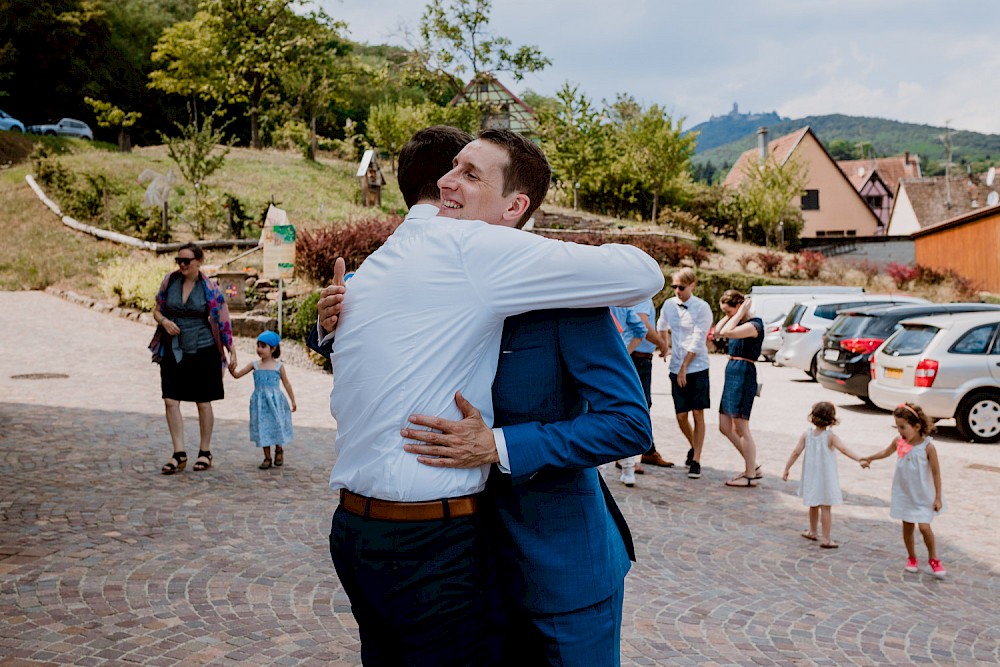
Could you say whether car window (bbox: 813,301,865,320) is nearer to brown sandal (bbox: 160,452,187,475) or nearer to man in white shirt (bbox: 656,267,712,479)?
man in white shirt (bbox: 656,267,712,479)

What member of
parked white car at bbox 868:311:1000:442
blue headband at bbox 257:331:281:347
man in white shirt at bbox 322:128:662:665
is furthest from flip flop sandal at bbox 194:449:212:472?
parked white car at bbox 868:311:1000:442

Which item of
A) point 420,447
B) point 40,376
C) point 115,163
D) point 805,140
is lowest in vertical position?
point 40,376

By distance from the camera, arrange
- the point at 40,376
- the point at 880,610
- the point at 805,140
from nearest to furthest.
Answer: the point at 880,610 < the point at 40,376 < the point at 805,140

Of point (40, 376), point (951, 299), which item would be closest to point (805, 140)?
point (951, 299)

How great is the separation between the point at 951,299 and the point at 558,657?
108 feet

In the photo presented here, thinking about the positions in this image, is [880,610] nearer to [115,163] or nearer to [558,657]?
[558,657]

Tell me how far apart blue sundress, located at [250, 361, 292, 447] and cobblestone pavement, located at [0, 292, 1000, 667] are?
0.32 m

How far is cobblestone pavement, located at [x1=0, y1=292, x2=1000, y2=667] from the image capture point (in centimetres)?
444

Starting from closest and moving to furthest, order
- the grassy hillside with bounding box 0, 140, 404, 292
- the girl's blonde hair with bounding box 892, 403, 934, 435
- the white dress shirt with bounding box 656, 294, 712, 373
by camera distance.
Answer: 1. the girl's blonde hair with bounding box 892, 403, 934, 435
2. the white dress shirt with bounding box 656, 294, 712, 373
3. the grassy hillside with bounding box 0, 140, 404, 292

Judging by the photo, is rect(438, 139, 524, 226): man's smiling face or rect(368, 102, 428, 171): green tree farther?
rect(368, 102, 428, 171): green tree

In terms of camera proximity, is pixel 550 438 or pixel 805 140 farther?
pixel 805 140

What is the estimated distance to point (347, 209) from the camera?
3334 centimetres

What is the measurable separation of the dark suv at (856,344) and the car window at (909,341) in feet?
5.11

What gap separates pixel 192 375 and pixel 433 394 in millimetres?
6680
